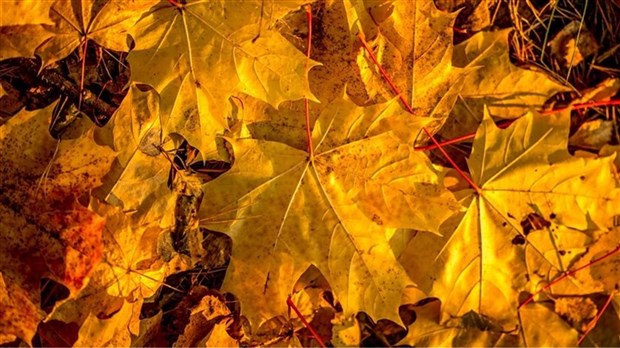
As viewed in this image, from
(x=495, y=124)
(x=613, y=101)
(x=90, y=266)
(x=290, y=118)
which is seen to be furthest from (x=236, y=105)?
(x=613, y=101)

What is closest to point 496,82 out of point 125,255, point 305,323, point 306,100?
point 306,100

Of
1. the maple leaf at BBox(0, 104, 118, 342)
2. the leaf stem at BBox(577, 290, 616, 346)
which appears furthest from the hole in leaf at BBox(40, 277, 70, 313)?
the leaf stem at BBox(577, 290, 616, 346)

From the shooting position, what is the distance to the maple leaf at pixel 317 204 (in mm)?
1362

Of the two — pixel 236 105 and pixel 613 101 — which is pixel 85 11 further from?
pixel 613 101

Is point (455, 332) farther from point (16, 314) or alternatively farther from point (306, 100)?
point (16, 314)

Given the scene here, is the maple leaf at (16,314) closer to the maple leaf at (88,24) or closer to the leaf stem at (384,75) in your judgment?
the maple leaf at (88,24)

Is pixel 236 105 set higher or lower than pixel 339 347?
higher

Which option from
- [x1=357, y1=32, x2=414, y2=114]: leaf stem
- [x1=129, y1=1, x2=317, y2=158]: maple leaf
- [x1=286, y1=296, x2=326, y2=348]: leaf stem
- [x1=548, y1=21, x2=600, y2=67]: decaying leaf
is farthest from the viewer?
[x1=548, y1=21, x2=600, y2=67]: decaying leaf

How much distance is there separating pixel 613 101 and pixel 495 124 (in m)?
0.43

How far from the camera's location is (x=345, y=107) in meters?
1.36

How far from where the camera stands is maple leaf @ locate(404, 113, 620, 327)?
1440 mm

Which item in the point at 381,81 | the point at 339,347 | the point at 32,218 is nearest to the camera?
the point at 32,218

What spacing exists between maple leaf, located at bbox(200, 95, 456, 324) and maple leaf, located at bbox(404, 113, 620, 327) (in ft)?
0.48

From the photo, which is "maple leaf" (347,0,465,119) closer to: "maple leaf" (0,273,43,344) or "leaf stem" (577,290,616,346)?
"leaf stem" (577,290,616,346)
